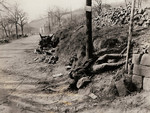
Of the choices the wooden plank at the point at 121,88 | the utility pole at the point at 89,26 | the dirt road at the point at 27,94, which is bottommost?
the dirt road at the point at 27,94

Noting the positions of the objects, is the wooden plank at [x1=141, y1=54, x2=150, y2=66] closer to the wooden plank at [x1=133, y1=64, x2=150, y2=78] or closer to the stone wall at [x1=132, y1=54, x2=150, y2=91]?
the stone wall at [x1=132, y1=54, x2=150, y2=91]

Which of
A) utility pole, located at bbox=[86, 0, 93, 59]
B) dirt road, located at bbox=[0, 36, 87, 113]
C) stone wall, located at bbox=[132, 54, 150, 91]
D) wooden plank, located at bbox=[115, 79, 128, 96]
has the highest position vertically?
utility pole, located at bbox=[86, 0, 93, 59]

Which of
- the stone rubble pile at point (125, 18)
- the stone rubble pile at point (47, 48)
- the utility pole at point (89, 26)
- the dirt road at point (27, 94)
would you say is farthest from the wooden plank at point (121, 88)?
the stone rubble pile at point (47, 48)

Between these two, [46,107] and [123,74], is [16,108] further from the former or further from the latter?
[123,74]

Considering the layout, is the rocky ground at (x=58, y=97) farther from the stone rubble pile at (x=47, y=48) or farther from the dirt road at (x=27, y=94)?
the stone rubble pile at (x=47, y=48)

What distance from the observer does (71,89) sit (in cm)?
636

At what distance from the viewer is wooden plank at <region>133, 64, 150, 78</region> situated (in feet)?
15.1

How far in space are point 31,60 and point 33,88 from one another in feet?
15.8

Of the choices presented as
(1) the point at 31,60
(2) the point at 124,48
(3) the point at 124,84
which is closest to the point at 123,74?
(3) the point at 124,84

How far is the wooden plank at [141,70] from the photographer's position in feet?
15.1

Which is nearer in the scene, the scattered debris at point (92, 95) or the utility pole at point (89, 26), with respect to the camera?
the scattered debris at point (92, 95)

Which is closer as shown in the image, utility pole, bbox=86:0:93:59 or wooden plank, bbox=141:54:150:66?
wooden plank, bbox=141:54:150:66

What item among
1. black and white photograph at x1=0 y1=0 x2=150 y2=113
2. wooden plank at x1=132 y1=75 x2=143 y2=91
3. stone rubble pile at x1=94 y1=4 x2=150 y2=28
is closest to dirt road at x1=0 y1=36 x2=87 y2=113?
black and white photograph at x1=0 y1=0 x2=150 y2=113

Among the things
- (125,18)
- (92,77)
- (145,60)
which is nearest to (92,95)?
(92,77)
